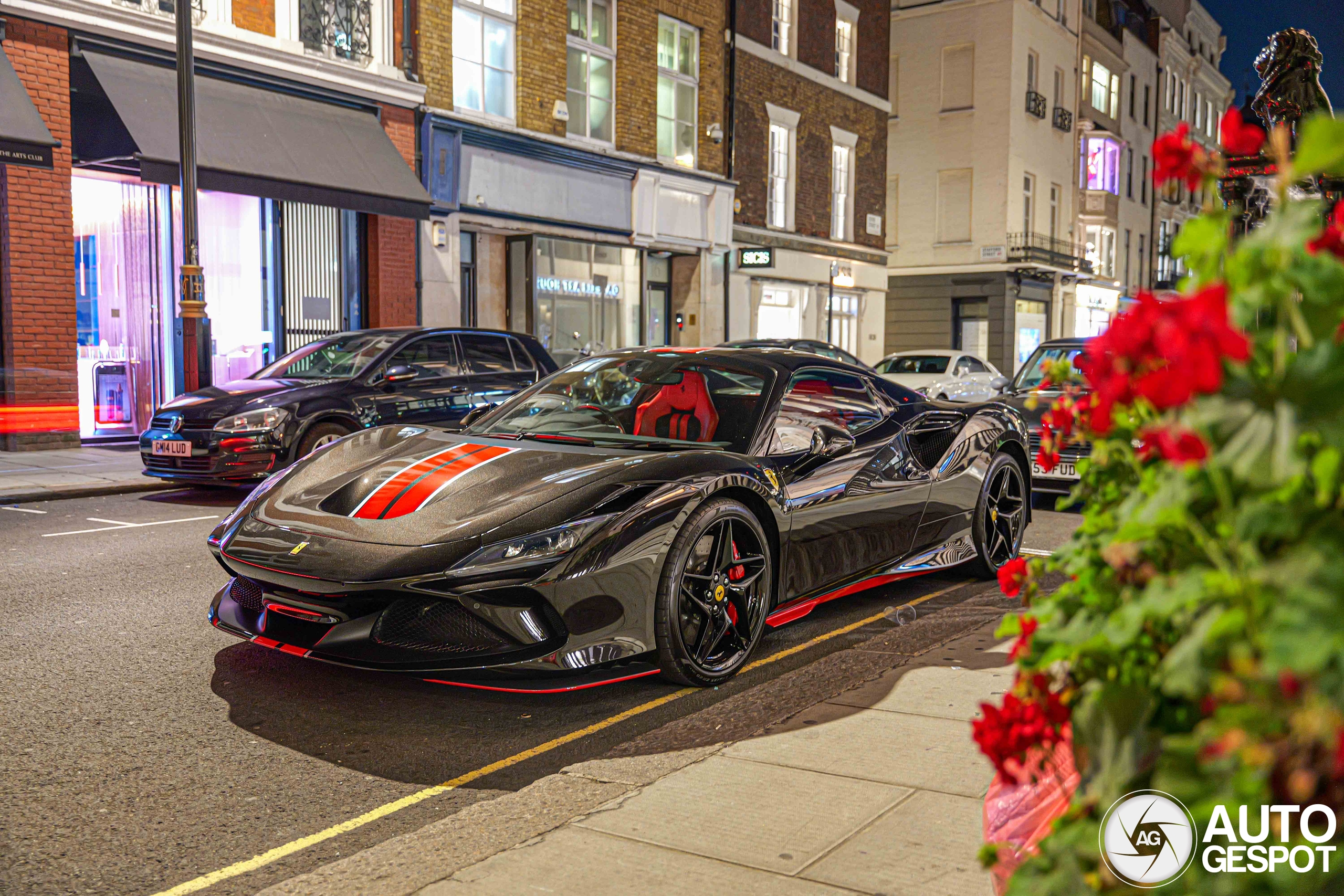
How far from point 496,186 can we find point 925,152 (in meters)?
21.3

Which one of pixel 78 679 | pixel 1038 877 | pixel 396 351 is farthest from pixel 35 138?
pixel 1038 877

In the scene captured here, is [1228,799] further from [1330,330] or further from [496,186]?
[496,186]

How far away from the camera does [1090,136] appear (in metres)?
41.5

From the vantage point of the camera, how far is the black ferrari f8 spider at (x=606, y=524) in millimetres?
4004

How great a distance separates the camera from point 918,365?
21016 millimetres

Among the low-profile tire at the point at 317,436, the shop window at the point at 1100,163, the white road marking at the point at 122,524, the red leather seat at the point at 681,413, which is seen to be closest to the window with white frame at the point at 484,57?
the low-profile tire at the point at 317,436

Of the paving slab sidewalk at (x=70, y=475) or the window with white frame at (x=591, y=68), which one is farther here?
the window with white frame at (x=591, y=68)

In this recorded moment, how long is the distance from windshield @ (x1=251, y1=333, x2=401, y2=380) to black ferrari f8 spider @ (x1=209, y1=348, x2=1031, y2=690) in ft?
18.3

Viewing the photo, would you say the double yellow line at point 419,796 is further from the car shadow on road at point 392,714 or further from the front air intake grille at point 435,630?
the front air intake grille at point 435,630

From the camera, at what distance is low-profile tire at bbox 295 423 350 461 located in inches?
402

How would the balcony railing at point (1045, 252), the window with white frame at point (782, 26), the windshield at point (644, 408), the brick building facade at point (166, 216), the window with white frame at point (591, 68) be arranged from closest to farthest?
the windshield at point (644, 408) → the brick building facade at point (166, 216) → the window with white frame at point (591, 68) → the window with white frame at point (782, 26) → the balcony railing at point (1045, 252)

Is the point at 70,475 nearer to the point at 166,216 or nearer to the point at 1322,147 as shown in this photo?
the point at 166,216

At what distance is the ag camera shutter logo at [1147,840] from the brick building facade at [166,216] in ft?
47.9

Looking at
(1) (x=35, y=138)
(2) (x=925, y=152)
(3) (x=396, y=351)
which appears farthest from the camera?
(2) (x=925, y=152)
